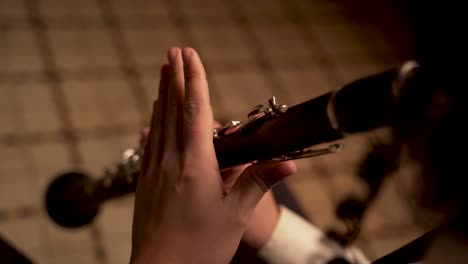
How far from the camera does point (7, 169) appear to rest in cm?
117

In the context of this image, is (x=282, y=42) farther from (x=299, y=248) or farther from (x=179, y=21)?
(x=299, y=248)

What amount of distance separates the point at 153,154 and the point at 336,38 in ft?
4.45

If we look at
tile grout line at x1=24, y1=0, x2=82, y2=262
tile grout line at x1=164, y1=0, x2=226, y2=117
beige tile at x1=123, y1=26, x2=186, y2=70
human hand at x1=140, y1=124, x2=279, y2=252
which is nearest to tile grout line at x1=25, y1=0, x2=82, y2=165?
tile grout line at x1=24, y1=0, x2=82, y2=262

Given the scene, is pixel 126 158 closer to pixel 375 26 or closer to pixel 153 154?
pixel 153 154

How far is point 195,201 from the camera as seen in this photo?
0.48 meters

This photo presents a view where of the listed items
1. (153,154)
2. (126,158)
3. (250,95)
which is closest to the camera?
(153,154)

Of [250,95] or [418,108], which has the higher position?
[418,108]

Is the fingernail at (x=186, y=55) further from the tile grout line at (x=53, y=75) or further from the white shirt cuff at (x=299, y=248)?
the tile grout line at (x=53, y=75)

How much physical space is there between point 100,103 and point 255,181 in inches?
37.5

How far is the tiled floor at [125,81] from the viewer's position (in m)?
1.16

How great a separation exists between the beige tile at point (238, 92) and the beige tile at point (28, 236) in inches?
23.8

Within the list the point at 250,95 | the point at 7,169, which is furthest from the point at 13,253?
the point at 250,95

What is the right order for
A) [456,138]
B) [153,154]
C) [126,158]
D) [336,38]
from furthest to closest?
[336,38] < [126,158] < [153,154] < [456,138]

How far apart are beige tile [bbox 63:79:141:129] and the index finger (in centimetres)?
82
